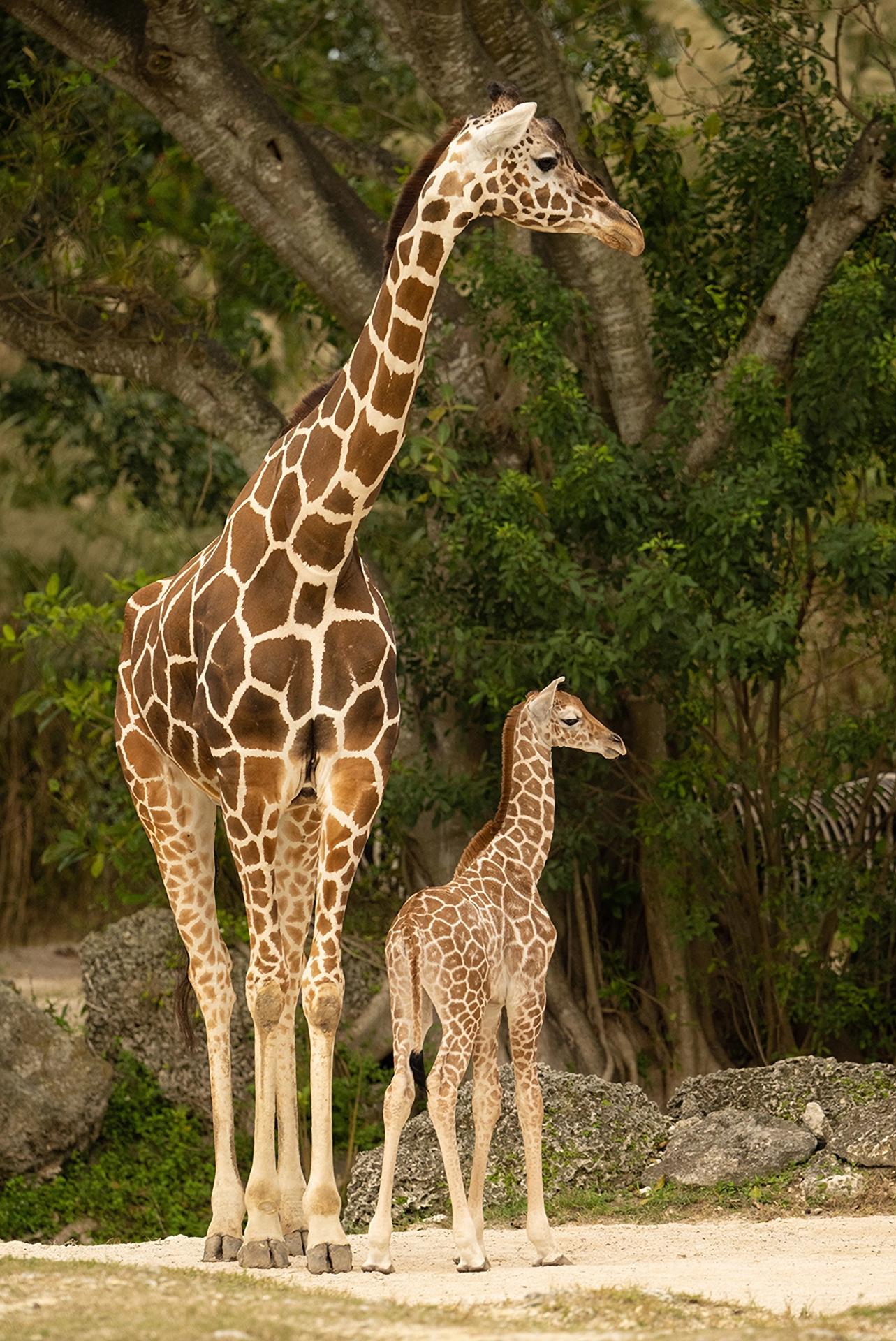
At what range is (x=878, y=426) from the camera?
10.1 meters

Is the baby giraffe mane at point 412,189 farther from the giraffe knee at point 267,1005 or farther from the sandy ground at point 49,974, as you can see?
the sandy ground at point 49,974

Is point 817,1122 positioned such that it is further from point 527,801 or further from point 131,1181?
point 131,1181

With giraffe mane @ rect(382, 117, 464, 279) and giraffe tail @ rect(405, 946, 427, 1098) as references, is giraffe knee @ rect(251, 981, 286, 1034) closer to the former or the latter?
giraffe tail @ rect(405, 946, 427, 1098)

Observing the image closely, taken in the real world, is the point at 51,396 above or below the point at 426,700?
above

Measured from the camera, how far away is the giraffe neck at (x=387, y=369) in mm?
6023

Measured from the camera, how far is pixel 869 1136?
25.5ft

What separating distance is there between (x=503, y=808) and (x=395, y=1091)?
140 cm

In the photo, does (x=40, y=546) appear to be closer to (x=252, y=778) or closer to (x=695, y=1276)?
(x=252, y=778)

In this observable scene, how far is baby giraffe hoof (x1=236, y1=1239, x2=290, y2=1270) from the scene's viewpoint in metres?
6.02

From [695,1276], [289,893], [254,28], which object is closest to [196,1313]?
[695,1276]

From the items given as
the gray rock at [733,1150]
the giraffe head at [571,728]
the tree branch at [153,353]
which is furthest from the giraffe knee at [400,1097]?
the tree branch at [153,353]

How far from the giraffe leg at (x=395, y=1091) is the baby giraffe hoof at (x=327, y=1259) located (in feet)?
0.36

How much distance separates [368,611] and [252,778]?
752mm

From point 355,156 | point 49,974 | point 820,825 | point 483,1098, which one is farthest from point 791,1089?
point 49,974
